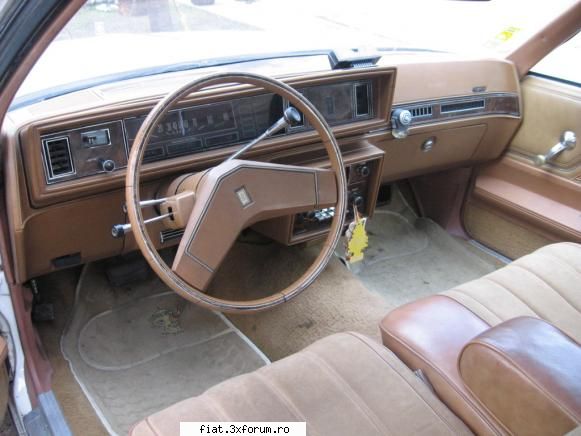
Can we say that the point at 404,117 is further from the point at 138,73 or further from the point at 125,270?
the point at 125,270

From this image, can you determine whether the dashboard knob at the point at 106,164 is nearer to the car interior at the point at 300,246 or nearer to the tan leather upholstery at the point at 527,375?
the car interior at the point at 300,246

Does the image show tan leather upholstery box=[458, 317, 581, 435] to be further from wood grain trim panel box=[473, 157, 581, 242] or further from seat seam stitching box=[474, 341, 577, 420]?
wood grain trim panel box=[473, 157, 581, 242]

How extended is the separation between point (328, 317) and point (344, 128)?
2.50ft

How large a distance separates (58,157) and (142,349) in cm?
91

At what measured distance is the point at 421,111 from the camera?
2451mm

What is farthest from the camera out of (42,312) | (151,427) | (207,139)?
(42,312)

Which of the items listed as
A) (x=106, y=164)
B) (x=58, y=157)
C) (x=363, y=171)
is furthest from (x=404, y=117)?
(x=58, y=157)

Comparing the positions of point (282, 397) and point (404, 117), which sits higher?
point (404, 117)

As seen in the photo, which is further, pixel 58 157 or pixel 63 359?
pixel 63 359

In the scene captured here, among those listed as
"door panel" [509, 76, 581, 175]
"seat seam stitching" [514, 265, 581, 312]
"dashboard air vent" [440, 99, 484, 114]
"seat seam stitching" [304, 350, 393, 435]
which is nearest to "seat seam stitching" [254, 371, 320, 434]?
"seat seam stitching" [304, 350, 393, 435]

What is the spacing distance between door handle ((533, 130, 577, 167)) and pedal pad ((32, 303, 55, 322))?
2147mm

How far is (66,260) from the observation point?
75.3 inches

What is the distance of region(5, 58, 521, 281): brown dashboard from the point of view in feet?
5.27

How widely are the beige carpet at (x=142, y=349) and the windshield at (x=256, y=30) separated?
0.87 m
